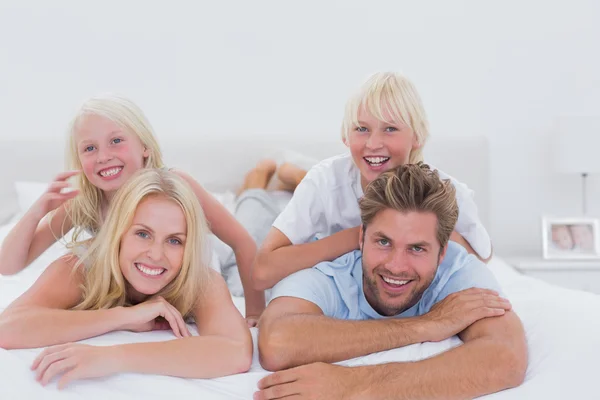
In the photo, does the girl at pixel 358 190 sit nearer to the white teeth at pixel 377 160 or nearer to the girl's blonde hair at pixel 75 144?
the white teeth at pixel 377 160

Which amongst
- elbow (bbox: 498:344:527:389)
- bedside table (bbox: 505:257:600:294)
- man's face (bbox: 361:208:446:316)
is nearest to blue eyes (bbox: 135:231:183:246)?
man's face (bbox: 361:208:446:316)

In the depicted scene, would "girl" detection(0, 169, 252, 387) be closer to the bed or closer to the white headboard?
the bed

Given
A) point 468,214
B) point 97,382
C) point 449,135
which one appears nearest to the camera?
point 97,382

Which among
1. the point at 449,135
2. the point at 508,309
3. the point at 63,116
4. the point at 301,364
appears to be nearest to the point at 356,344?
the point at 301,364

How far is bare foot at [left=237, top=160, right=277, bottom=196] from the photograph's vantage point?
3203mm

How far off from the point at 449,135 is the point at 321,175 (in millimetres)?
1621

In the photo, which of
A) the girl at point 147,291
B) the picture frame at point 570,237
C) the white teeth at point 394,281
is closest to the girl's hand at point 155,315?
the girl at point 147,291

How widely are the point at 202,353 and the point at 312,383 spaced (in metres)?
0.26

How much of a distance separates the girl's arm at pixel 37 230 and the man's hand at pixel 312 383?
78cm

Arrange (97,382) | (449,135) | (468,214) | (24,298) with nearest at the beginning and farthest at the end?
(97,382) → (24,298) → (468,214) → (449,135)

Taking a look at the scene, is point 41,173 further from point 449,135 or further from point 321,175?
point 449,135

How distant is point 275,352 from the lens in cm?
164

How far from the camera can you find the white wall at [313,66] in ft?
11.8

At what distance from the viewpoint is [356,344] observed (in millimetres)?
1643
